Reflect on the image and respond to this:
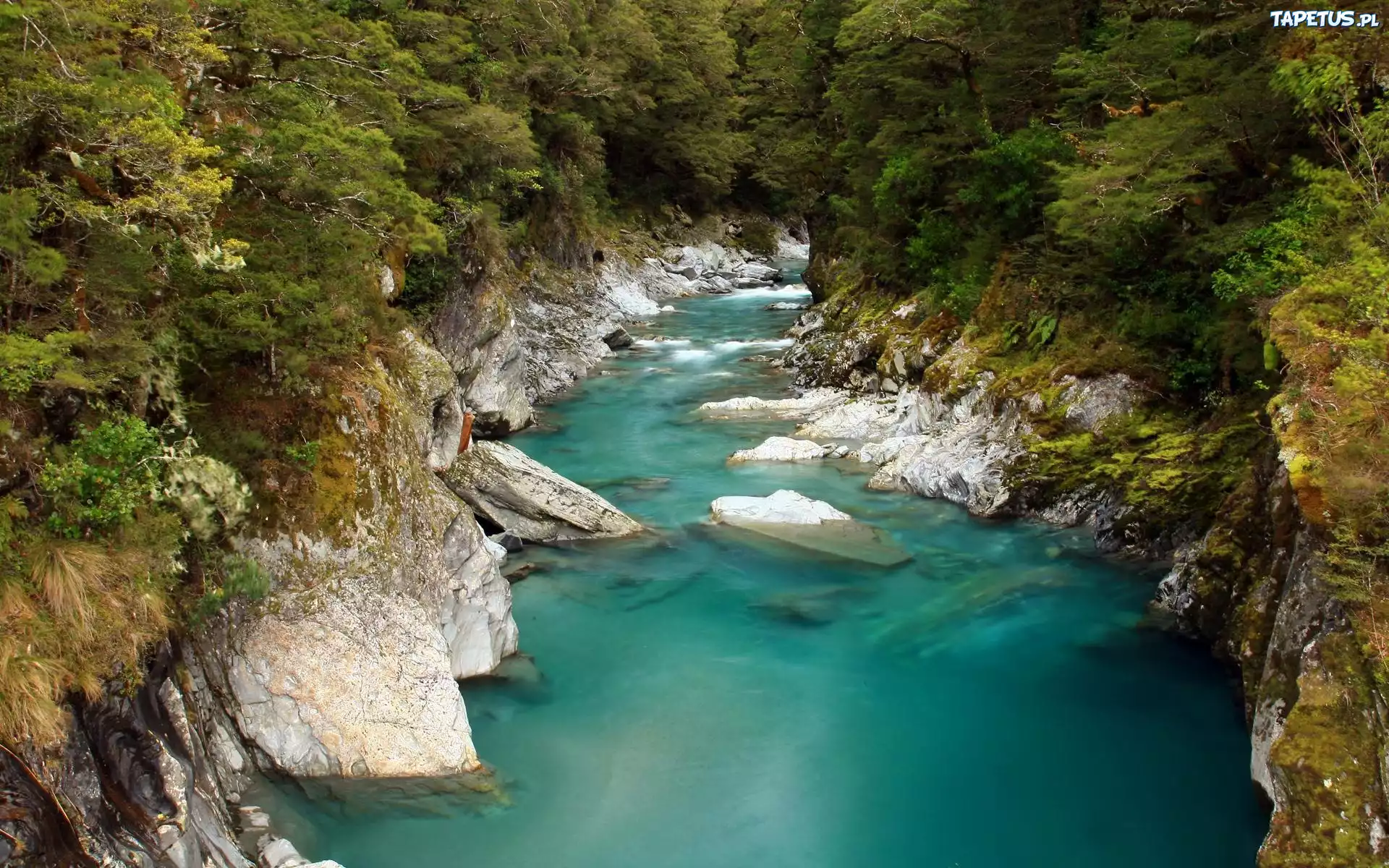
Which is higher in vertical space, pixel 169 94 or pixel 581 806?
pixel 169 94

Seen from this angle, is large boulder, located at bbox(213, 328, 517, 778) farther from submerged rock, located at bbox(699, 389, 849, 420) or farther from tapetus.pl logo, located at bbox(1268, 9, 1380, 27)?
submerged rock, located at bbox(699, 389, 849, 420)

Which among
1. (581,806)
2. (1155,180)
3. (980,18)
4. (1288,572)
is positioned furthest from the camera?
(980,18)

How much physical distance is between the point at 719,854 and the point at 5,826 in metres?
4.61

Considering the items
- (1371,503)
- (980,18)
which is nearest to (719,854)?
(1371,503)

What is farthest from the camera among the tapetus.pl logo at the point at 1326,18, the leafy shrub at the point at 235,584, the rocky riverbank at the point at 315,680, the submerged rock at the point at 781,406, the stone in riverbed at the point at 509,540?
the submerged rock at the point at 781,406

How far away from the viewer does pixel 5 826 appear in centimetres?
434

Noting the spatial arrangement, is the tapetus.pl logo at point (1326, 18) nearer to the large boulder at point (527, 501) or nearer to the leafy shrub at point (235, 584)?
the large boulder at point (527, 501)

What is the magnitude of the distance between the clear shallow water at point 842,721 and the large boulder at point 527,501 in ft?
1.49

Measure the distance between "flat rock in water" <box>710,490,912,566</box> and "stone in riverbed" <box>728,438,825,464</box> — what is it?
239 centimetres

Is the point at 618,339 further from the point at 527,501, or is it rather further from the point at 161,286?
the point at 161,286

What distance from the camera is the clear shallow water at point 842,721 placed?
6.99m

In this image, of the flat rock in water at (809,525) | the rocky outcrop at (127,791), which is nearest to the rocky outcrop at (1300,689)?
the flat rock in water at (809,525)

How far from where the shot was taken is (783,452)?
16312 mm

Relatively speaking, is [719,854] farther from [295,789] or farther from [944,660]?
[944,660]
